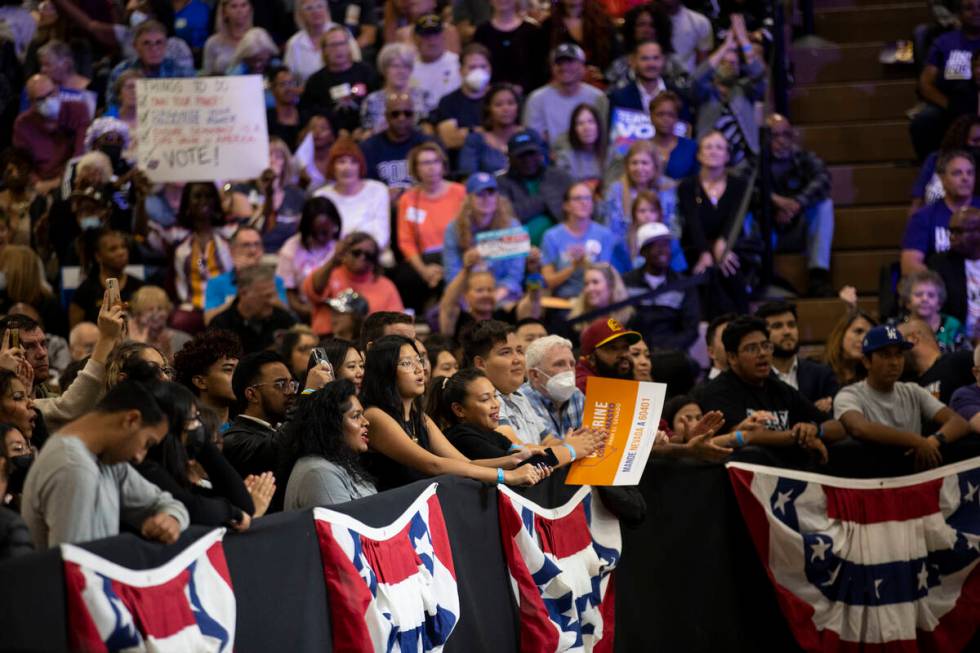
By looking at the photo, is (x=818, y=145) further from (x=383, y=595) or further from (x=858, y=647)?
(x=383, y=595)

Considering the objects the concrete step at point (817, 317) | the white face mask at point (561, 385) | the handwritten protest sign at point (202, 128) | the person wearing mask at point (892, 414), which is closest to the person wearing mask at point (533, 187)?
the handwritten protest sign at point (202, 128)

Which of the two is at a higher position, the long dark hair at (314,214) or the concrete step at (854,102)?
the concrete step at (854,102)

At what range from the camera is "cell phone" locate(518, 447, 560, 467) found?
7.39 metres

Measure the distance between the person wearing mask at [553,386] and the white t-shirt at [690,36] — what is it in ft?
20.4

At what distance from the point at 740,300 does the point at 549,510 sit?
15.4 feet

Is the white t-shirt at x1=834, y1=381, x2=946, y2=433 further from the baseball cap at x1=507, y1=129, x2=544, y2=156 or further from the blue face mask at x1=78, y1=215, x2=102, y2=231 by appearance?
the blue face mask at x1=78, y1=215, x2=102, y2=231

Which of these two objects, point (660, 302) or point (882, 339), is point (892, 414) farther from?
point (660, 302)

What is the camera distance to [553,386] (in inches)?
333

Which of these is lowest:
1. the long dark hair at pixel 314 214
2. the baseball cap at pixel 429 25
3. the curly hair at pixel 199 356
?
the curly hair at pixel 199 356

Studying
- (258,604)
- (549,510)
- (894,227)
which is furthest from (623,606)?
(894,227)

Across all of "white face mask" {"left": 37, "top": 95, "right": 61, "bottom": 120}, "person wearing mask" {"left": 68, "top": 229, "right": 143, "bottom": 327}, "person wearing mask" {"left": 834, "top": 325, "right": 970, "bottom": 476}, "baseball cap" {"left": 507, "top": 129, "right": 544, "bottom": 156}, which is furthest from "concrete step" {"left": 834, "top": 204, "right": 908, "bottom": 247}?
"white face mask" {"left": 37, "top": 95, "right": 61, "bottom": 120}

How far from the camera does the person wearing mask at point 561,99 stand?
1349 cm

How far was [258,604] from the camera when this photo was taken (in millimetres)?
5512

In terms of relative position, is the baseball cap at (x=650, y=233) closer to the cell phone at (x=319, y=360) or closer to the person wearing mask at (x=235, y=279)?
the person wearing mask at (x=235, y=279)
